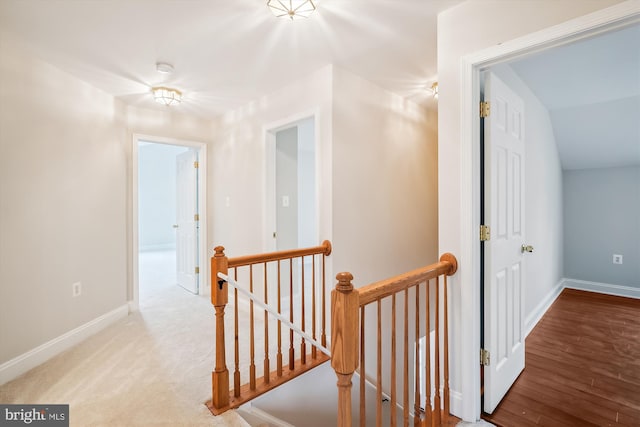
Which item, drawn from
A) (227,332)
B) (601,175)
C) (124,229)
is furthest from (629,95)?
(124,229)

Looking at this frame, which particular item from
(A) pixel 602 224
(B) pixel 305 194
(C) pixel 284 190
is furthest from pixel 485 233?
(B) pixel 305 194

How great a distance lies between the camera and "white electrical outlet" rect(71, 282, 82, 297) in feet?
8.94

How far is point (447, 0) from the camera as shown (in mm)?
1745

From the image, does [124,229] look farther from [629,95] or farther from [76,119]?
[629,95]

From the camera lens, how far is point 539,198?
3.06 metres

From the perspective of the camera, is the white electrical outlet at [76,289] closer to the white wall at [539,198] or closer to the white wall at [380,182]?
the white wall at [380,182]

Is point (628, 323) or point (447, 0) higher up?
point (447, 0)

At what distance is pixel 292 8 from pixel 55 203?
8.13ft

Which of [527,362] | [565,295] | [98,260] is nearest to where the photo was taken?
[527,362]

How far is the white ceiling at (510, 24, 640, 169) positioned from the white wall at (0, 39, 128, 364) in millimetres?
3669

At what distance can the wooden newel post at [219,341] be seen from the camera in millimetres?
1801

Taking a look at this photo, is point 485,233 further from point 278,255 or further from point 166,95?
point 166,95

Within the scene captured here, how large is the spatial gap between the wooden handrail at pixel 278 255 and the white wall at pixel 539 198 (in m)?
1.58

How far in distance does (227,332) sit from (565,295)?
4155 mm
